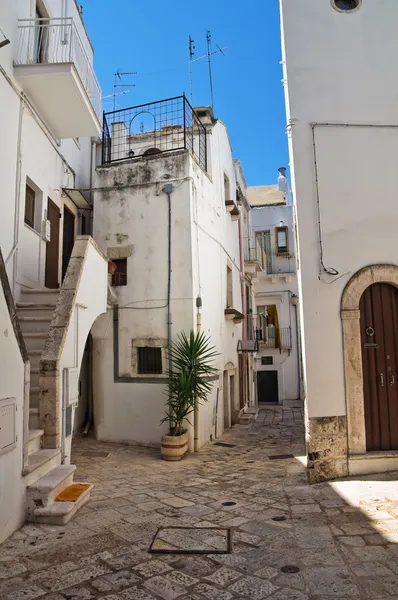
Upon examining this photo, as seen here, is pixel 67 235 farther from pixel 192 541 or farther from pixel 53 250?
pixel 192 541

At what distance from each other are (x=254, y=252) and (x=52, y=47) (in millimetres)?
12938

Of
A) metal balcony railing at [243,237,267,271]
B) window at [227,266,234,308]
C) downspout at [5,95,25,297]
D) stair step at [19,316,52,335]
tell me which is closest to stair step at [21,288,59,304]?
downspout at [5,95,25,297]

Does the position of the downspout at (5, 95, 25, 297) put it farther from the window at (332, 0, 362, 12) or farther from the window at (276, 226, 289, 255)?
the window at (276, 226, 289, 255)

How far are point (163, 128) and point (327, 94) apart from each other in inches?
250

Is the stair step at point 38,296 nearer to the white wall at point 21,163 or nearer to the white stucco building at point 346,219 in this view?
the white wall at point 21,163

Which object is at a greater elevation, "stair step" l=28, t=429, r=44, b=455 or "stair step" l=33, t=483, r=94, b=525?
"stair step" l=28, t=429, r=44, b=455

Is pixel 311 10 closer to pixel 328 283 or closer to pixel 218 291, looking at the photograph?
pixel 328 283

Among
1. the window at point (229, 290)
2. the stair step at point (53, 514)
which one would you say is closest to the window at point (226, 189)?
the window at point (229, 290)

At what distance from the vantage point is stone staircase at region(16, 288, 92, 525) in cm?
433

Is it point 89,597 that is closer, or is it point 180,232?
point 89,597

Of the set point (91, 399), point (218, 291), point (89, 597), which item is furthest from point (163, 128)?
point (89, 597)

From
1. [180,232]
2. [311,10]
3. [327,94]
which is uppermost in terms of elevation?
[311,10]

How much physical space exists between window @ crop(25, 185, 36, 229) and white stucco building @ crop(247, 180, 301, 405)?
14908 millimetres

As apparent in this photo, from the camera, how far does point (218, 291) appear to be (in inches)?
474
